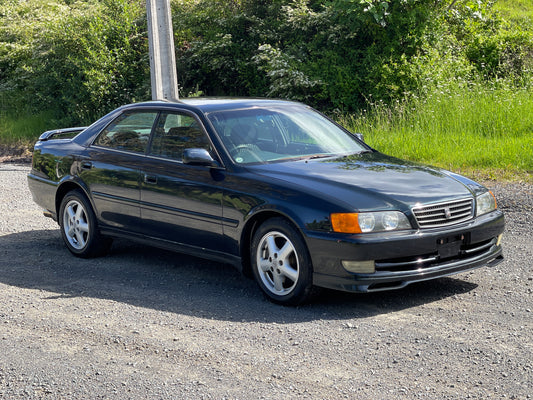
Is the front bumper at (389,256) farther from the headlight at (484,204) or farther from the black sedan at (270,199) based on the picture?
the headlight at (484,204)

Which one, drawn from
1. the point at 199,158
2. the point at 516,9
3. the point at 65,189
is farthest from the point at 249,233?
the point at 516,9

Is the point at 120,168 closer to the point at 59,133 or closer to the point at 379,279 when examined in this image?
the point at 59,133

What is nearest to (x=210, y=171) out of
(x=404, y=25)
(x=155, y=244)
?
(x=155, y=244)

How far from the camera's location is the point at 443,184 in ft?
19.6

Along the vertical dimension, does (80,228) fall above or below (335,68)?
below

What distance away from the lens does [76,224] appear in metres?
7.73

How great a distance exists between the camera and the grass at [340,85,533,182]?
1173 centimetres

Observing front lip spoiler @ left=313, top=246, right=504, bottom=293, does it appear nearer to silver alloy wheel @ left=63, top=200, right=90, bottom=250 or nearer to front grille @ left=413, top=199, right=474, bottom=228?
front grille @ left=413, top=199, right=474, bottom=228

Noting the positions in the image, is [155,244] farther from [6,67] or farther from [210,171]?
[6,67]

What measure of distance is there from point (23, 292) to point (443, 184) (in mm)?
3573

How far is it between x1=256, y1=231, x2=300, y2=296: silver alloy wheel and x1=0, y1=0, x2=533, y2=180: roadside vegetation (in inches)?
252

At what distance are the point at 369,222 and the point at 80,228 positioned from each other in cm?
345

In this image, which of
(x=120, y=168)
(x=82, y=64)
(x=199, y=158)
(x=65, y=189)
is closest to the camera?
(x=199, y=158)

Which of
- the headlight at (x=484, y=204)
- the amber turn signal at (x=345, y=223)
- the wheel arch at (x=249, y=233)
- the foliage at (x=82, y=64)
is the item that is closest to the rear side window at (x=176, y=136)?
the wheel arch at (x=249, y=233)
